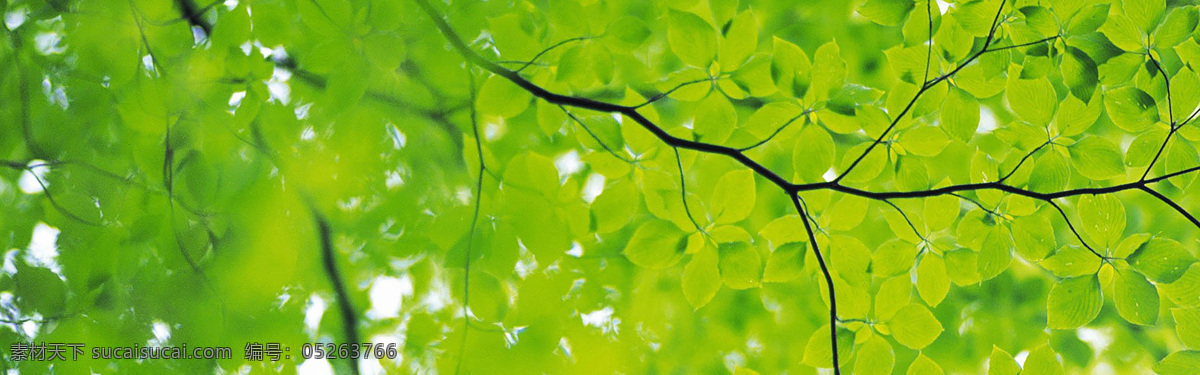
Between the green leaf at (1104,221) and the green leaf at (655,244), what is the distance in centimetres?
60

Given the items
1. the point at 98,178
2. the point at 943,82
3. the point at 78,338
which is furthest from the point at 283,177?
the point at 943,82

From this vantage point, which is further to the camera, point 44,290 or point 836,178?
point 44,290

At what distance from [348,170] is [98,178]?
1.32 feet

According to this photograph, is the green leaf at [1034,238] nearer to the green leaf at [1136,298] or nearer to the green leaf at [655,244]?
the green leaf at [1136,298]

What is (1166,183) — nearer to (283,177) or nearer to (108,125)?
(283,177)

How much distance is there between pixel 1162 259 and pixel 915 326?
1.15 ft

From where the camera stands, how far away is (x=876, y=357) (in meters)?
0.93

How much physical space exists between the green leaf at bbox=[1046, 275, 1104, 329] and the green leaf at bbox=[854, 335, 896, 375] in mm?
225

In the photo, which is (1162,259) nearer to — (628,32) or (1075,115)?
(1075,115)

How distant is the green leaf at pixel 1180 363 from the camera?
0.97 meters

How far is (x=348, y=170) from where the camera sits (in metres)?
1.14

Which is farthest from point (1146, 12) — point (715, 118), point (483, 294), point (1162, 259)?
point (483, 294)

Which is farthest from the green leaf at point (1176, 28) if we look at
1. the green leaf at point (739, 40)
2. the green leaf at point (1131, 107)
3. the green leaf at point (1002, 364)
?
the green leaf at point (739, 40)

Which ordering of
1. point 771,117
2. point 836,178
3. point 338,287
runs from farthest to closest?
Result: point 338,287 < point 771,117 < point 836,178
